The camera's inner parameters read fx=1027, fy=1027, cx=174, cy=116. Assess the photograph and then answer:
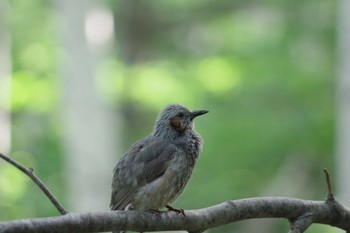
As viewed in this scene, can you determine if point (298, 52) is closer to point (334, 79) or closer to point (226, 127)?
point (334, 79)

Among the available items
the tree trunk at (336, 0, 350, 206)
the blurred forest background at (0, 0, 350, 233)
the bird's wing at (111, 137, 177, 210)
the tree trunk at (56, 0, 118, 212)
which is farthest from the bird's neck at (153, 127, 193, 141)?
the tree trunk at (56, 0, 118, 212)

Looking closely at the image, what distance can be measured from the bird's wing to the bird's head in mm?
179

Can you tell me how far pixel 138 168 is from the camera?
20.7ft

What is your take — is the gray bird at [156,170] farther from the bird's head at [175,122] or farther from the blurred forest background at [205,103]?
the blurred forest background at [205,103]

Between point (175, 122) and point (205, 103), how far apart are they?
9.59 metres

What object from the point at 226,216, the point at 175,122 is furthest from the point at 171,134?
the point at 226,216

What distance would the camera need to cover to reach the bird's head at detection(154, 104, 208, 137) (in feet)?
21.9

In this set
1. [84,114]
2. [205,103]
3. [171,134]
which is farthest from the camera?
[205,103]

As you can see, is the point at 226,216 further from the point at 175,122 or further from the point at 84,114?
the point at 84,114

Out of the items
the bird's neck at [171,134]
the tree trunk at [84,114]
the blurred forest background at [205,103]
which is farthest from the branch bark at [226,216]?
the tree trunk at [84,114]

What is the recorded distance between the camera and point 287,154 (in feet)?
54.0

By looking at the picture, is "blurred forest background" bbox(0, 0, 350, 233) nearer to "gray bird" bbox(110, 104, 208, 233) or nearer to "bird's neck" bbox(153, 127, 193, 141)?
"bird's neck" bbox(153, 127, 193, 141)

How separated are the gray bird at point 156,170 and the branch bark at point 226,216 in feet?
2.31

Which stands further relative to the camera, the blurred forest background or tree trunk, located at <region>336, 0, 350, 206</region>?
the blurred forest background
